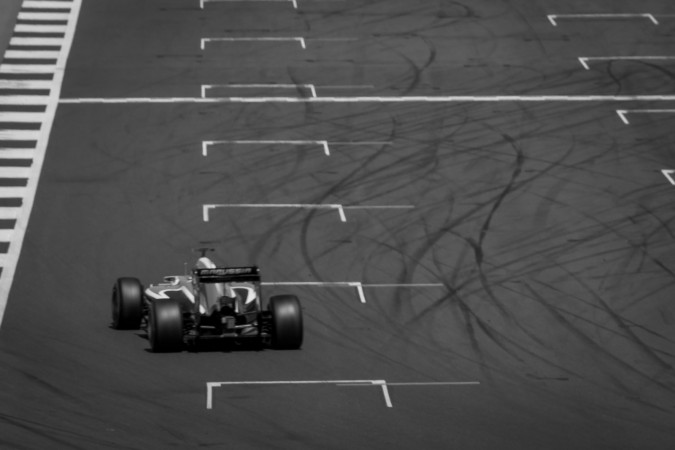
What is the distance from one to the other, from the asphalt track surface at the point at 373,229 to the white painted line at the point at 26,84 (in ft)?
2.66

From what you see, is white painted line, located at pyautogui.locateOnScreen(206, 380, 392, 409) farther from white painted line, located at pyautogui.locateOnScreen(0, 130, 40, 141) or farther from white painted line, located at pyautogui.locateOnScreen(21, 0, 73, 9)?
white painted line, located at pyautogui.locateOnScreen(21, 0, 73, 9)

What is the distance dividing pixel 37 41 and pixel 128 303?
20.6 metres

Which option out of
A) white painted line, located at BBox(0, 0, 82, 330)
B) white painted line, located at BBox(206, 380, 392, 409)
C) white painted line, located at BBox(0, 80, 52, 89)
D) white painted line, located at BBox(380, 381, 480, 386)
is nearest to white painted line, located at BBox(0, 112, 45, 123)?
white painted line, located at BBox(0, 0, 82, 330)

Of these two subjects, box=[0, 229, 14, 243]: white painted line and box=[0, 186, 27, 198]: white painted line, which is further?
box=[0, 186, 27, 198]: white painted line

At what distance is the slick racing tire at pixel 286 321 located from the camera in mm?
33228

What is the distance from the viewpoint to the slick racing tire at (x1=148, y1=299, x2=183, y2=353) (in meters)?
32.9

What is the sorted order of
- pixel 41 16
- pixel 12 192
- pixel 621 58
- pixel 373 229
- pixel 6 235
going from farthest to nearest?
pixel 41 16 → pixel 621 58 → pixel 12 192 → pixel 373 229 → pixel 6 235

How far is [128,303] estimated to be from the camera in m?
34.5

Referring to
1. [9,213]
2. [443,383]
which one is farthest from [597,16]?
[443,383]

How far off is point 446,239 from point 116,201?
26.5ft

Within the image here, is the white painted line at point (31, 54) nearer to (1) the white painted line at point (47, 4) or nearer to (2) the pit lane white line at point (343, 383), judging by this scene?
(1) the white painted line at point (47, 4)

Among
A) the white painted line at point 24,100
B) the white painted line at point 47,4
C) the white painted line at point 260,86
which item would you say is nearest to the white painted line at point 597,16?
the white painted line at point 260,86

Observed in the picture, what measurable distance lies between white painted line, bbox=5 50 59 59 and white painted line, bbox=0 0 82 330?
0.92ft

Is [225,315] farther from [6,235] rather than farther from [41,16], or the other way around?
[41,16]
